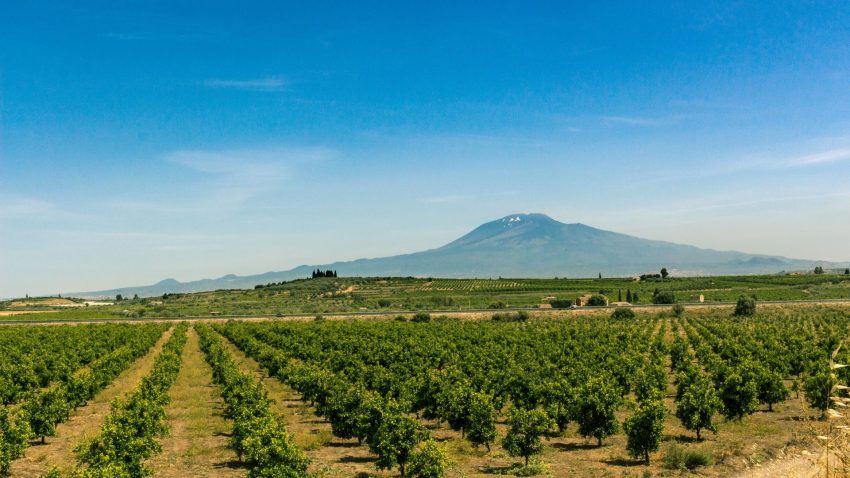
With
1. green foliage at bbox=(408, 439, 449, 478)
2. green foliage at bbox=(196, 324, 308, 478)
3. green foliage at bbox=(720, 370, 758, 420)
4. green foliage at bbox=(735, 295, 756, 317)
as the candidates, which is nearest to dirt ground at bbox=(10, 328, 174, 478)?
green foliage at bbox=(196, 324, 308, 478)

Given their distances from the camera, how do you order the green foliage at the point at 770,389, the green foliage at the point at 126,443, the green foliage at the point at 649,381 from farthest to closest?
the green foliage at the point at 770,389 < the green foliage at the point at 649,381 < the green foliage at the point at 126,443

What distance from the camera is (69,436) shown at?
38.7 meters

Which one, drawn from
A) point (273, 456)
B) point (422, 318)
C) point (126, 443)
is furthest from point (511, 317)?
point (273, 456)

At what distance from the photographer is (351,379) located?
49719 millimetres

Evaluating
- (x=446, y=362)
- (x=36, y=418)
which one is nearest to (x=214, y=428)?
(x=36, y=418)

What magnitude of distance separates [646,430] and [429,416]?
1469 centimetres

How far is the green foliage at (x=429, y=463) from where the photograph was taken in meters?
25.8

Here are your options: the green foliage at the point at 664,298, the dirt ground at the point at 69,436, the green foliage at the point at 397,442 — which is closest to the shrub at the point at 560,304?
the green foliage at the point at 664,298

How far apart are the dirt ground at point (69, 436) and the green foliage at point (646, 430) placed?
27.7 metres

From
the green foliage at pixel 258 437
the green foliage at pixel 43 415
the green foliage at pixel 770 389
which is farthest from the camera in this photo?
the green foliage at pixel 770 389

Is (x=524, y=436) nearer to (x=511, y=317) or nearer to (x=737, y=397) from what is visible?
(x=737, y=397)

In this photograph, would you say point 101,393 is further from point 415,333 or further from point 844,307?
point 844,307

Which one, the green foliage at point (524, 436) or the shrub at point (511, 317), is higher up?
the green foliage at point (524, 436)

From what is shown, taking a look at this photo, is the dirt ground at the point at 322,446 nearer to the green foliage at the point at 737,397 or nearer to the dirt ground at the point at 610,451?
the dirt ground at the point at 610,451
